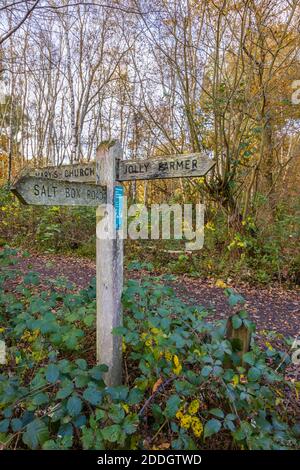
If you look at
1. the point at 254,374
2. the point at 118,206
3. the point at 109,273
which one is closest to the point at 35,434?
the point at 109,273

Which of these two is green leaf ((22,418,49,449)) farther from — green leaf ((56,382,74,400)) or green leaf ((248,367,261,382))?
green leaf ((248,367,261,382))

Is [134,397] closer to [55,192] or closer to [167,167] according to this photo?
[55,192]

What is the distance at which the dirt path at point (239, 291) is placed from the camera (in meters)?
3.94

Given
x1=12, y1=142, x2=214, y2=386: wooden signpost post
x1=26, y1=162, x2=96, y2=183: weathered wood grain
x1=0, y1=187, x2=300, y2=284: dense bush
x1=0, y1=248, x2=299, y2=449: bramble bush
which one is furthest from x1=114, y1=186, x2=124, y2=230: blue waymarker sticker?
x1=0, y1=187, x2=300, y2=284: dense bush

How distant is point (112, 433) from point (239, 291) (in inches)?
159

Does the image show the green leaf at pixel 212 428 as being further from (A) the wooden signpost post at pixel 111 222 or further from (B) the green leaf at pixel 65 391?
(A) the wooden signpost post at pixel 111 222

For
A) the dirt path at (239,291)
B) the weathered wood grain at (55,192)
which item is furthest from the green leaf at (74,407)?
the dirt path at (239,291)

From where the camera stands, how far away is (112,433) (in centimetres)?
153

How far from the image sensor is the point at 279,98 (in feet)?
20.5

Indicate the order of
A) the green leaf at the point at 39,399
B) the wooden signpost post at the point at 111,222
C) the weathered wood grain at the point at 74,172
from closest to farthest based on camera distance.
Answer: the green leaf at the point at 39,399, the wooden signpost post at the point at 111,222, the weathered wood grain at the point at 74,172

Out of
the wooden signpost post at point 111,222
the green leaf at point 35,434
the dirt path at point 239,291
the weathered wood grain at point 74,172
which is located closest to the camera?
the green leaf at point 35,434

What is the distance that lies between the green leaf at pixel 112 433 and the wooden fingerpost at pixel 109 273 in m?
0.61
